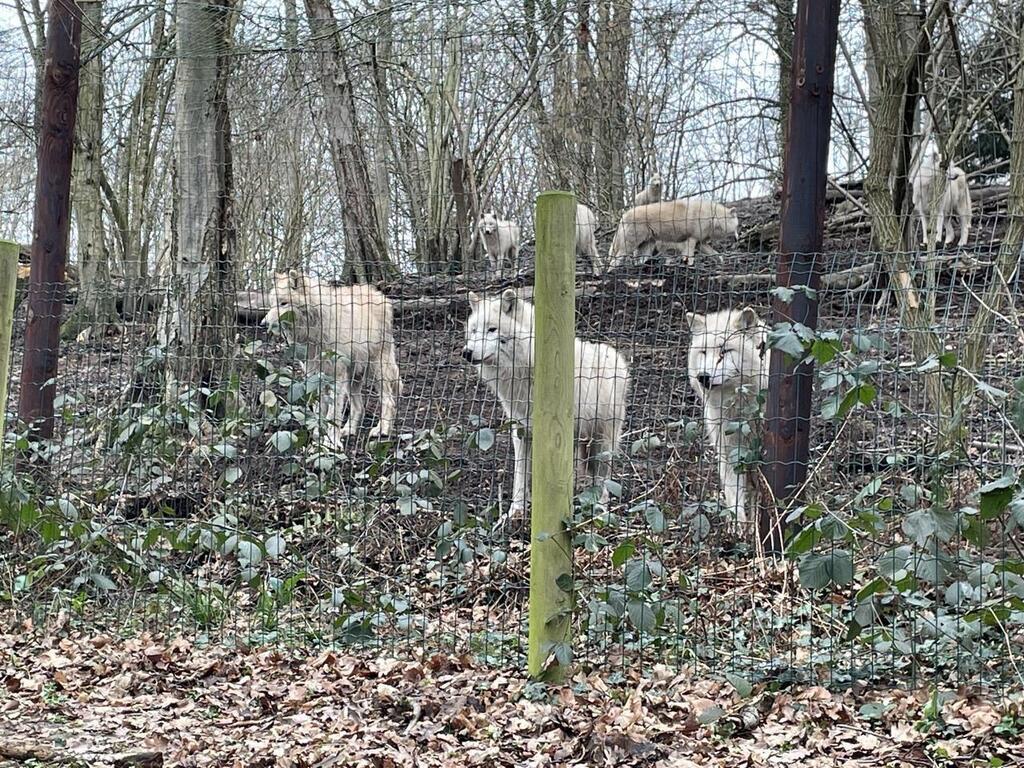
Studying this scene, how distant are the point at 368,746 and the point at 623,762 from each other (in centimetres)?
86

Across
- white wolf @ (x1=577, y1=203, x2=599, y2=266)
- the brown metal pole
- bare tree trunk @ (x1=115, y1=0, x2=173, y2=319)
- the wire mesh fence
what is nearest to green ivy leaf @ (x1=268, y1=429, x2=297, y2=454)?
the wire mesh fence

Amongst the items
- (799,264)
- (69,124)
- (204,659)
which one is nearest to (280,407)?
(204,659)

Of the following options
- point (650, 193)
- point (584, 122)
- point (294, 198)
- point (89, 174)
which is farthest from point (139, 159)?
point (650, 193)

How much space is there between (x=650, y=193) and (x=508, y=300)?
6267 mm

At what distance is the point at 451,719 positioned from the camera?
371 centimetres

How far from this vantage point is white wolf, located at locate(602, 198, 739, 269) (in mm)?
12242

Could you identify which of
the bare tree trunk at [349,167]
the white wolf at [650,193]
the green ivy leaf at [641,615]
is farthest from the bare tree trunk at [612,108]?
the green ivy leaf at [641,615]

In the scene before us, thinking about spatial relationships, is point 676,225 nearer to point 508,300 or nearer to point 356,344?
point 356,344

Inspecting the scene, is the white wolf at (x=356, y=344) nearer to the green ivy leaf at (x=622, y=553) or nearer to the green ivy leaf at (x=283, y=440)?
the green ivy leaf at (x=283, y=440)

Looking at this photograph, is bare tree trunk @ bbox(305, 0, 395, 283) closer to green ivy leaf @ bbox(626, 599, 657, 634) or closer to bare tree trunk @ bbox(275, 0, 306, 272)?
bare tree trunk @ bbox(275, 0, 306, 272)

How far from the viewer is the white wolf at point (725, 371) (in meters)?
5.48

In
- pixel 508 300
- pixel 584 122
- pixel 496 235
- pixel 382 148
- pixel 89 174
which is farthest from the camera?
pixel 382 148

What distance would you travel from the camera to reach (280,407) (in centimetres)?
546

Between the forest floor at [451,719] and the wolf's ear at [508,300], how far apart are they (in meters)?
3.07
